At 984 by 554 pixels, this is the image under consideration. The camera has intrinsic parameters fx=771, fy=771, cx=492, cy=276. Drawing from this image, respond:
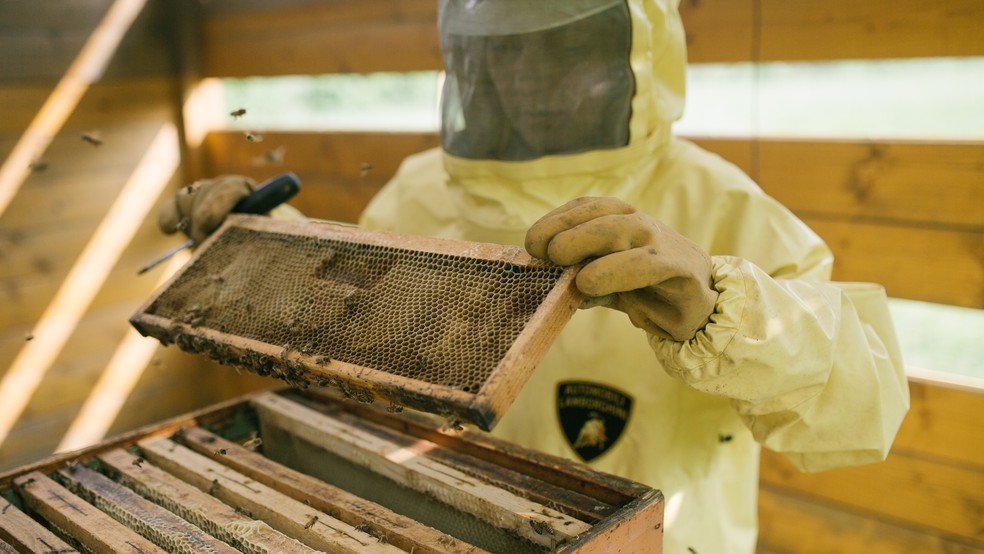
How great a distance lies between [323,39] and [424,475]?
249 centimetres

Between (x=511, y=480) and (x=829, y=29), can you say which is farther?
(x=829, y=29)

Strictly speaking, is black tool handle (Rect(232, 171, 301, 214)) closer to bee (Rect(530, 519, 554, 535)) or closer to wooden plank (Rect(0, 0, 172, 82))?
bee (Rect(530, 519, 554, 535))

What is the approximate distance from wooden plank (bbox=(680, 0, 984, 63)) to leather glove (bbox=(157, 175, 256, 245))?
4.48 feet

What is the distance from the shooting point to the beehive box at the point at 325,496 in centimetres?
111

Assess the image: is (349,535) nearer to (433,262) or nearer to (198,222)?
(433,262)

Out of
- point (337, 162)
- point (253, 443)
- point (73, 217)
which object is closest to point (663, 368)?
point (253, 443)

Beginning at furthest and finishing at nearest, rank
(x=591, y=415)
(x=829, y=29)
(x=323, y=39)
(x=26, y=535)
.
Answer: (x=323, y=39)
(x=829, y=29)
(x=591, y=415)
(x=26, y=535)

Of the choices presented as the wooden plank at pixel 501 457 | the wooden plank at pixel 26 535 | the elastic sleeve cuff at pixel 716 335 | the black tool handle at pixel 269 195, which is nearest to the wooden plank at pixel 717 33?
the elastic sleeve cuff at pixel 716 335

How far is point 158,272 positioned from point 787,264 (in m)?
3.34

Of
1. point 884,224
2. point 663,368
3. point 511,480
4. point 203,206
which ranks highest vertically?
point 884,224

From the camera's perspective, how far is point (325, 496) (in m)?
1.22

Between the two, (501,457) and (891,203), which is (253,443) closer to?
(501,457)

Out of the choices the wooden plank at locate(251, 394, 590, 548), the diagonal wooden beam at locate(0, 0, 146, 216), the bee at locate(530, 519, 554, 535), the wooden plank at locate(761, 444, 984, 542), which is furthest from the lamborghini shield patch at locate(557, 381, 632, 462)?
the diagonal wooden beam at locate(0, 0, 146, 216)

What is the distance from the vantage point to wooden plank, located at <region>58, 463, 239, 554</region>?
1104 mm
